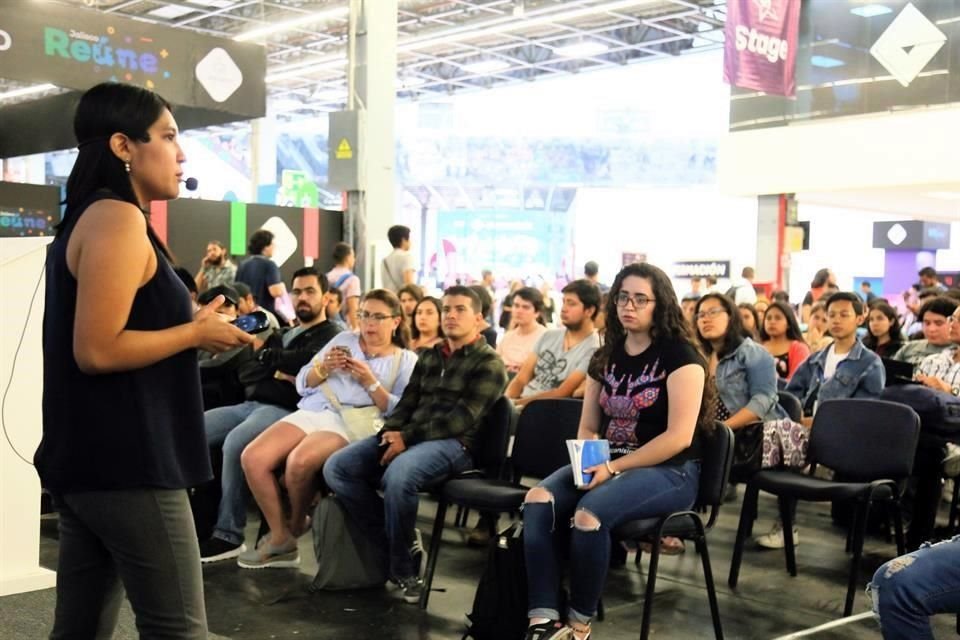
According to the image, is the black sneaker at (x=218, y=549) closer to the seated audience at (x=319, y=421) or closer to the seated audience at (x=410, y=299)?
Result: the seated audience at (x=319, y=421)

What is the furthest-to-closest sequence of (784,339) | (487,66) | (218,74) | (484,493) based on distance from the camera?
(487,66) < (218,74) < (784,339) < (484,493)

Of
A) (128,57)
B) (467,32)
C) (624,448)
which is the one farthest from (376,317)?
(467,32)

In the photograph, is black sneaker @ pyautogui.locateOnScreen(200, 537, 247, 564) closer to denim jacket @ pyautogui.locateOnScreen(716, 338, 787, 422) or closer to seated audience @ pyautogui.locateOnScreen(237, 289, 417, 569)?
seated audience @ pyautogui.locateOnScreen(237, 289, 417, 569)

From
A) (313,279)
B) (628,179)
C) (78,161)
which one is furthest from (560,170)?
(78,161)

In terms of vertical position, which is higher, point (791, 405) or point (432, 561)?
point (791, 405)

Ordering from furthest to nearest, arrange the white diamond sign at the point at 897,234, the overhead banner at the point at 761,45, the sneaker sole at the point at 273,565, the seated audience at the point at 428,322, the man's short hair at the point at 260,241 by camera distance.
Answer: the white diamond sign at the point at 897,234 < the overhead banner at the point at 761,45 < the man's short hair at the point at 260,241 < the seated audience at the point at 428,322 < the sneaker sole at the point at 273,565

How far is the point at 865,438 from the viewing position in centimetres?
428

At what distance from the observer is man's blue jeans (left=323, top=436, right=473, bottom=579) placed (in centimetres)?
404

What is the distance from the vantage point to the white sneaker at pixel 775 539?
196 inches

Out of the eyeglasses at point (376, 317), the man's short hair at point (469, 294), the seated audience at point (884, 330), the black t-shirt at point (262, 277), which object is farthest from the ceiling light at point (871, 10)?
the eyeglasses at point (376, 317)

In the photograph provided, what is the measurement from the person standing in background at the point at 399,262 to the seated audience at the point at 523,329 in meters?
2.29

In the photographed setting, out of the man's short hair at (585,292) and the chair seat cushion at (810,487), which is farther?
the man's short hair at (585,292)

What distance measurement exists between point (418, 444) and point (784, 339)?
9.24ft

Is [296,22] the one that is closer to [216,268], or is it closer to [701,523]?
[216,268]
